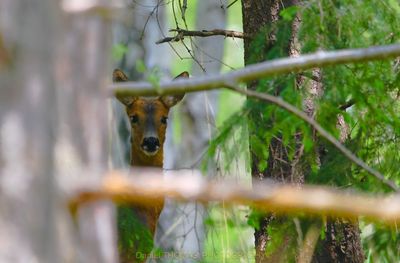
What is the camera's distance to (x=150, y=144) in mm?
9898

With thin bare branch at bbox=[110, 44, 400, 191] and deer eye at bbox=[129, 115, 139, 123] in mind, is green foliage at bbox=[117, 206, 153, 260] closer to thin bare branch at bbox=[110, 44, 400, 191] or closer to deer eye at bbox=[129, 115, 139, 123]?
thin bare branch at bbox=[110, 44, 400, 191]

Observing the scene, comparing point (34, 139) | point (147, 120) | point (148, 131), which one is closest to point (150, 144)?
point (148, 131)

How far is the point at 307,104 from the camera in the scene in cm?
759

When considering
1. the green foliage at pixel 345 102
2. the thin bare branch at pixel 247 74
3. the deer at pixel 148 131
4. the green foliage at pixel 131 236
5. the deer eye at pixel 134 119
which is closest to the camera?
the thin bare branch at pixel 247 74

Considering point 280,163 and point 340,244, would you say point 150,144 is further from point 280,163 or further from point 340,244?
point 340,244

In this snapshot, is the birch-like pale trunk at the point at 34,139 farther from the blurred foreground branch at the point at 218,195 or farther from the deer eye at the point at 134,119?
the deer eye at the point at 134,119

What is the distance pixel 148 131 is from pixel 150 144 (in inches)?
12.9

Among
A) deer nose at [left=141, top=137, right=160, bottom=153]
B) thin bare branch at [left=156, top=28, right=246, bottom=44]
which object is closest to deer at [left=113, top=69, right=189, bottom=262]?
deer nose at [left=141, top=137, right=160, bottom=153]

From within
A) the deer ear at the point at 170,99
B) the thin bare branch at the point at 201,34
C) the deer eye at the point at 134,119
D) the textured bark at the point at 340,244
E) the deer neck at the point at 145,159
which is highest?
the thin bare branch at the point at 201,34

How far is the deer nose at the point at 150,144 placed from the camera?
9.83 metres

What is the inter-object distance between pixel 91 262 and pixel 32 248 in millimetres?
401

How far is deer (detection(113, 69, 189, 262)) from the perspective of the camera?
926cm

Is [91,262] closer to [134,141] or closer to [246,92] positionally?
[246,92]

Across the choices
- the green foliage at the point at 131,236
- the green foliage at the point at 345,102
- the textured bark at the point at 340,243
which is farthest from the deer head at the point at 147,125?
the green foliage at the point at 345,102
